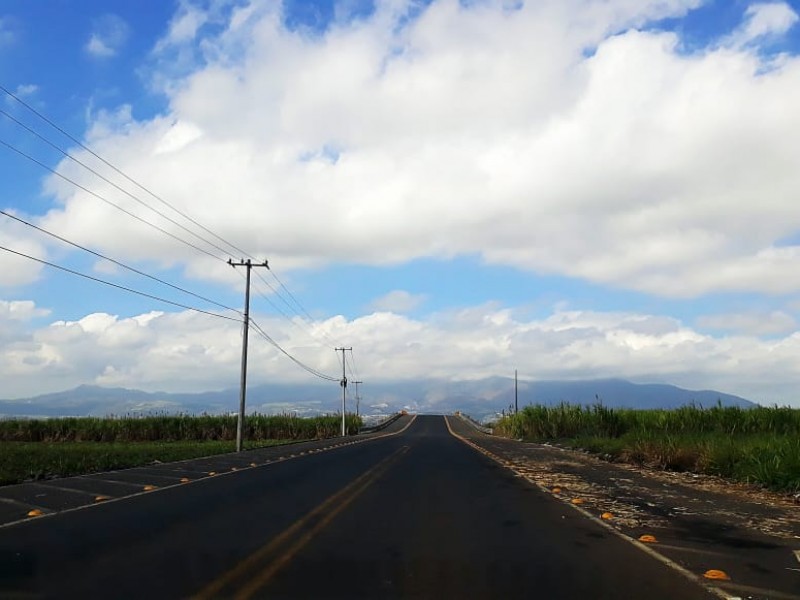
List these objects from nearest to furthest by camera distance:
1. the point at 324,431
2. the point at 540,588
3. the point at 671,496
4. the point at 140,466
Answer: the point at 540,588
the point at 671,496
the point at 140,466
the point at 324,431

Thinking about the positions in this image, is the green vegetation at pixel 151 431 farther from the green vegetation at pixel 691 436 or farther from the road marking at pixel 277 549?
the road marking at pixel 277 549

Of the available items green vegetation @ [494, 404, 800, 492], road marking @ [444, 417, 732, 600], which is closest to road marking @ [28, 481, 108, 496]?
road marking @ [444, 417, 732, 600]

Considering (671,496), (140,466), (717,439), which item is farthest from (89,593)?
(717,439)

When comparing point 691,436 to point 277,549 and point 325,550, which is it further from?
point 277,549

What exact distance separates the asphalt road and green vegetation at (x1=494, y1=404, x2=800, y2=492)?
6.81 meters

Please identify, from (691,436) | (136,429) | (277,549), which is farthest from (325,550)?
(136,429)

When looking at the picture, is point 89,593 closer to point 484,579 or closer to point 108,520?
point 484,579

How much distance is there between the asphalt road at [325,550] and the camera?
7609mm

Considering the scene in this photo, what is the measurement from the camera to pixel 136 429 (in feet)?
196

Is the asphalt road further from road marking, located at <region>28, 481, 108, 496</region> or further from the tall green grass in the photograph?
the tall green grass

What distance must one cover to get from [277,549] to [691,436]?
2352 cm

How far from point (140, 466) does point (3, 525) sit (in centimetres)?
1406

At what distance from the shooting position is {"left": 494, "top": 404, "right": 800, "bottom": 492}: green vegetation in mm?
19188

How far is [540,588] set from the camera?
304 inches
